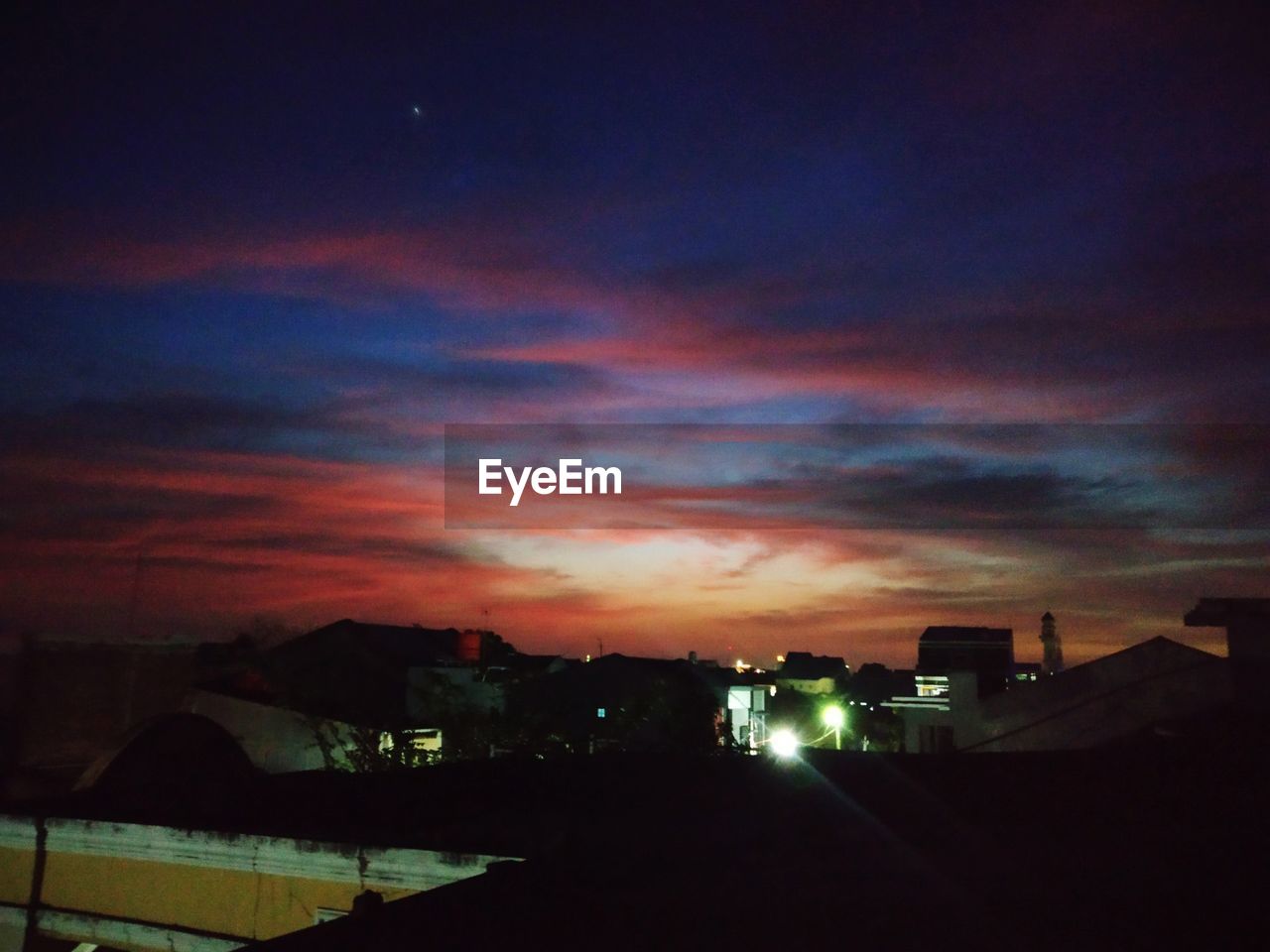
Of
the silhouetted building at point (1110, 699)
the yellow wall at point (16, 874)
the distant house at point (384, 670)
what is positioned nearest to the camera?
the yellow wall at point (16, 874)

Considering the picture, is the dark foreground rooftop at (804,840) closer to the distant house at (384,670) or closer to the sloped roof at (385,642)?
the distant house at (384,670)

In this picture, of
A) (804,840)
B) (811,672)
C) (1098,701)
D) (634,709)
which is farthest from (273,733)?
(811,672)

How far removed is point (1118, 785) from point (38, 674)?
90.1 ft

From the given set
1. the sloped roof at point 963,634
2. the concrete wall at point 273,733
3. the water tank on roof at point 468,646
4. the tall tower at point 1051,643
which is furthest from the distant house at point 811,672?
the concrete wall at point 273,733

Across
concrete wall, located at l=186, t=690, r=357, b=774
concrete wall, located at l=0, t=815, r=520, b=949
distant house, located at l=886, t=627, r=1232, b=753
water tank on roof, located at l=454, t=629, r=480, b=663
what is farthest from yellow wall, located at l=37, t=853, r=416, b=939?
water tank on roof, located at l=454, t=629, r=480, b=663

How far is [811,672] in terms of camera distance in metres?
71.4

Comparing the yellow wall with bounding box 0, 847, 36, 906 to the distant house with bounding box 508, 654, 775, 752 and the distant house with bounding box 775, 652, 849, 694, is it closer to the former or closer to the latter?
the distant house with bounding box 508, 654, 775, 752

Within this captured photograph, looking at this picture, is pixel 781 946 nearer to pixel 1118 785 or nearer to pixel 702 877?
pixel 702 877

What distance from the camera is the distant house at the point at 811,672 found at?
68688 millimetres

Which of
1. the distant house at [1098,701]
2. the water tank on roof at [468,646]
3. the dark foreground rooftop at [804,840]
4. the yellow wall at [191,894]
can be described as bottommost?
the yellow wall at [191,894]

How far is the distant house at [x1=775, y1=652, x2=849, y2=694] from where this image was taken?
2704 inches

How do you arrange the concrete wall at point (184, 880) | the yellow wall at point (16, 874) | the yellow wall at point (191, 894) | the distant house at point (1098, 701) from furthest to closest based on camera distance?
the distant house at point (1098, 701) → the yellow wall at point (16, 874) → the yellow wall at point (191, 894) → the concrete wall at point (184, 880)

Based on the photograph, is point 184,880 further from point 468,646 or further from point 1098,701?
point 468,646

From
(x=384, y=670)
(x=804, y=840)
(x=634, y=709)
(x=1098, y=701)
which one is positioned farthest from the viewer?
(x=384, y=670)
